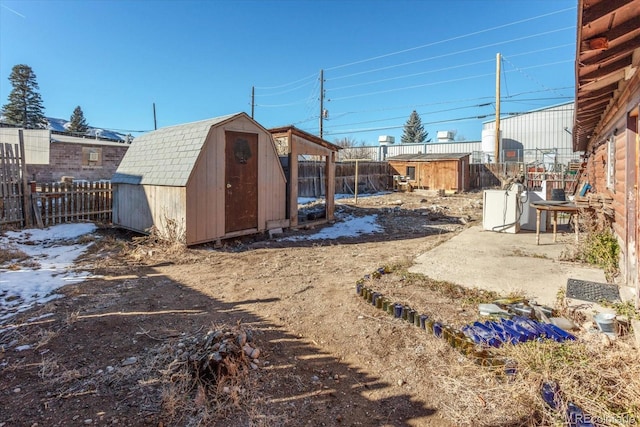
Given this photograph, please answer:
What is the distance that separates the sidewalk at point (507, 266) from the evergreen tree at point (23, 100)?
136 ft

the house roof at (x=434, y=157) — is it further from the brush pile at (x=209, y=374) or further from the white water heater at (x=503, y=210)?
the brush pile at (x=209, y=374)

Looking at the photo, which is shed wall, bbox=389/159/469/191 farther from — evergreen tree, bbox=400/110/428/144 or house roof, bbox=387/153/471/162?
evergreen tree, bbox=400/110/428/144

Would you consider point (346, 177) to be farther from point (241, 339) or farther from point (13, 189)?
point (241, 339)

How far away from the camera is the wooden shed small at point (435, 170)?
75.1ft

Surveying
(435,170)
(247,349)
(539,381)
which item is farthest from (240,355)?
(435,170)

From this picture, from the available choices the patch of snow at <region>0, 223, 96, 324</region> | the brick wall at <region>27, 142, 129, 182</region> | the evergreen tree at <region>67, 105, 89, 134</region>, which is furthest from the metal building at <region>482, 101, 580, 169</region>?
the evergreen tree at <region>67, 105, 89, 134</region>

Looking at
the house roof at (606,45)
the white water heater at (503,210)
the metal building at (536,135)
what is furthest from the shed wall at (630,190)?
the metal building at (536,135)

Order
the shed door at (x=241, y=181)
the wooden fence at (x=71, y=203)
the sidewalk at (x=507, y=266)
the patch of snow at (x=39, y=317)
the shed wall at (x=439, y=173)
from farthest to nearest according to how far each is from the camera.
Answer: the shed wall at (x=439, y=173)
the wooden fence at (x=71, y=203)
the shed door at (x=241, y=181)
the sidewalk at (x=507, y=266)
the patch of snow at (x=39, y=317)

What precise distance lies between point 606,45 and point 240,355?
356 centimetres

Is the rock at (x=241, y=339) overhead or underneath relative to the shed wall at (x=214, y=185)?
underneath

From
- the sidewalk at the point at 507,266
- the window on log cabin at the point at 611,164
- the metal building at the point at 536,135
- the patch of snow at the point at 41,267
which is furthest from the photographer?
the metal building at the point at 536,135

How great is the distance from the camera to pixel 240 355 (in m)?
2.91

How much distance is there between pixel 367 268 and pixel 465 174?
20023 millimetres

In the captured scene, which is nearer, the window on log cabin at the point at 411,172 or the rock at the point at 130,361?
the rock at the point at 130,361
